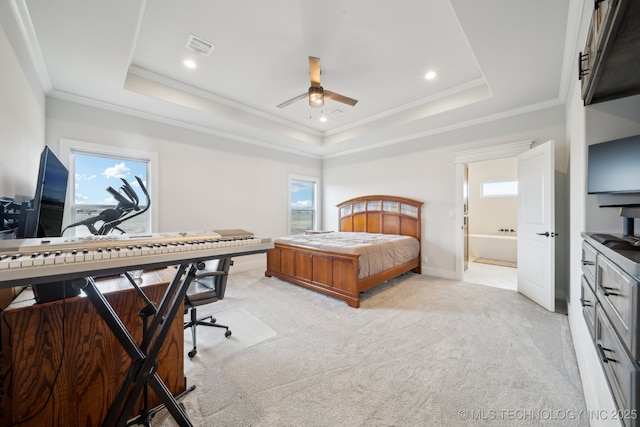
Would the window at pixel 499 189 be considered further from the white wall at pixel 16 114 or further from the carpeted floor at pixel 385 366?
the white wall at pixel 16 114

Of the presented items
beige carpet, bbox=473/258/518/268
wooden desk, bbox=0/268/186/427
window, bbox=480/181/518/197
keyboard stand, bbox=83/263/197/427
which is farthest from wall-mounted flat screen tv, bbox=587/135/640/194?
window, bbox=480/181/518/197

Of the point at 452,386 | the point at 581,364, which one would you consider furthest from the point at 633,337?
the point at 581,364

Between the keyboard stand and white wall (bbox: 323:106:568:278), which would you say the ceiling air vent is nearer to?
the keyboard stand

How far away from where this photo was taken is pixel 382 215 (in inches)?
203

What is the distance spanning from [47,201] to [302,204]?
15.7 feet

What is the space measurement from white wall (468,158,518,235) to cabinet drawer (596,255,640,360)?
547 centimetres

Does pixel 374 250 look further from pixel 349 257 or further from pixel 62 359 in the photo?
pixel 62 359

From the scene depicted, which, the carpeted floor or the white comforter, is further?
the white comforter

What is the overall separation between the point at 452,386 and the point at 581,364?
1.01 meters

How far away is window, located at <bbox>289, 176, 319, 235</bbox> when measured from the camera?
5857 mm

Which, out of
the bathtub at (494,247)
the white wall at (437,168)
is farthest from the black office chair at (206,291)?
the bathtub at (494,247)

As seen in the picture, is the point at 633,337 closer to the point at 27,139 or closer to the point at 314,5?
the point at 314,5

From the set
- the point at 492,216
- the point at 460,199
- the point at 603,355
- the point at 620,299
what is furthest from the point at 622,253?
the point at 492,216

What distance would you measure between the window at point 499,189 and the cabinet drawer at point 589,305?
17.2 ft
